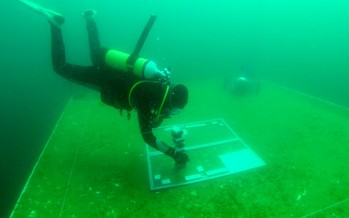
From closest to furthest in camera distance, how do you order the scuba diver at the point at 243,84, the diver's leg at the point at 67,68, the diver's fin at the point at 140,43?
the diver's fin at the point at 140,43 < the diver's leg at the point at 67,68 < the scuba diver at the point at 243,84

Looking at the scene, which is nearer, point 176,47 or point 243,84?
point 243,84

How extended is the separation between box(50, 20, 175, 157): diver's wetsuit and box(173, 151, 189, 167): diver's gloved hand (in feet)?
0.37

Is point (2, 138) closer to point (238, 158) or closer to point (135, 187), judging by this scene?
point (135, 187)

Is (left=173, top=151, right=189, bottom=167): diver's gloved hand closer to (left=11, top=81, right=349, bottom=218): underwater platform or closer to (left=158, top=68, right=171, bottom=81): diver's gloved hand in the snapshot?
(left=11, top=81, right=349, bottom=218): underwater platform

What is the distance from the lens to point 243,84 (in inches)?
318

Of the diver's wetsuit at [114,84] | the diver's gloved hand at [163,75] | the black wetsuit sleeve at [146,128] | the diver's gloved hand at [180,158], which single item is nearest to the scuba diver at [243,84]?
the diver's gloved hand at [180,158]

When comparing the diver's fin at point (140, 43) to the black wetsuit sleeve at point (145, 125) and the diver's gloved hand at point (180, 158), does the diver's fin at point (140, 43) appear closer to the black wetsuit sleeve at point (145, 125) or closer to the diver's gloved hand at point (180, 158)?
the black wetsuit sleeve at point (145, 125)

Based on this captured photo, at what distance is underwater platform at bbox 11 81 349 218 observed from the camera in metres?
3.52

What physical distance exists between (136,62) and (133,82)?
0.33m

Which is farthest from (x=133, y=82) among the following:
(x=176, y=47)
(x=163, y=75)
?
(x=176, y=47)

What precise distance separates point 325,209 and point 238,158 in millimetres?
1557

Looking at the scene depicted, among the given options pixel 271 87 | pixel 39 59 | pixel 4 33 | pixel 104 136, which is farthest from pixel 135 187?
pixel 271 87

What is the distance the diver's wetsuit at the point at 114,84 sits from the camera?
11.1 feet

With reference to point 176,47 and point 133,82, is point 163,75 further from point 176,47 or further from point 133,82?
point 176,47
